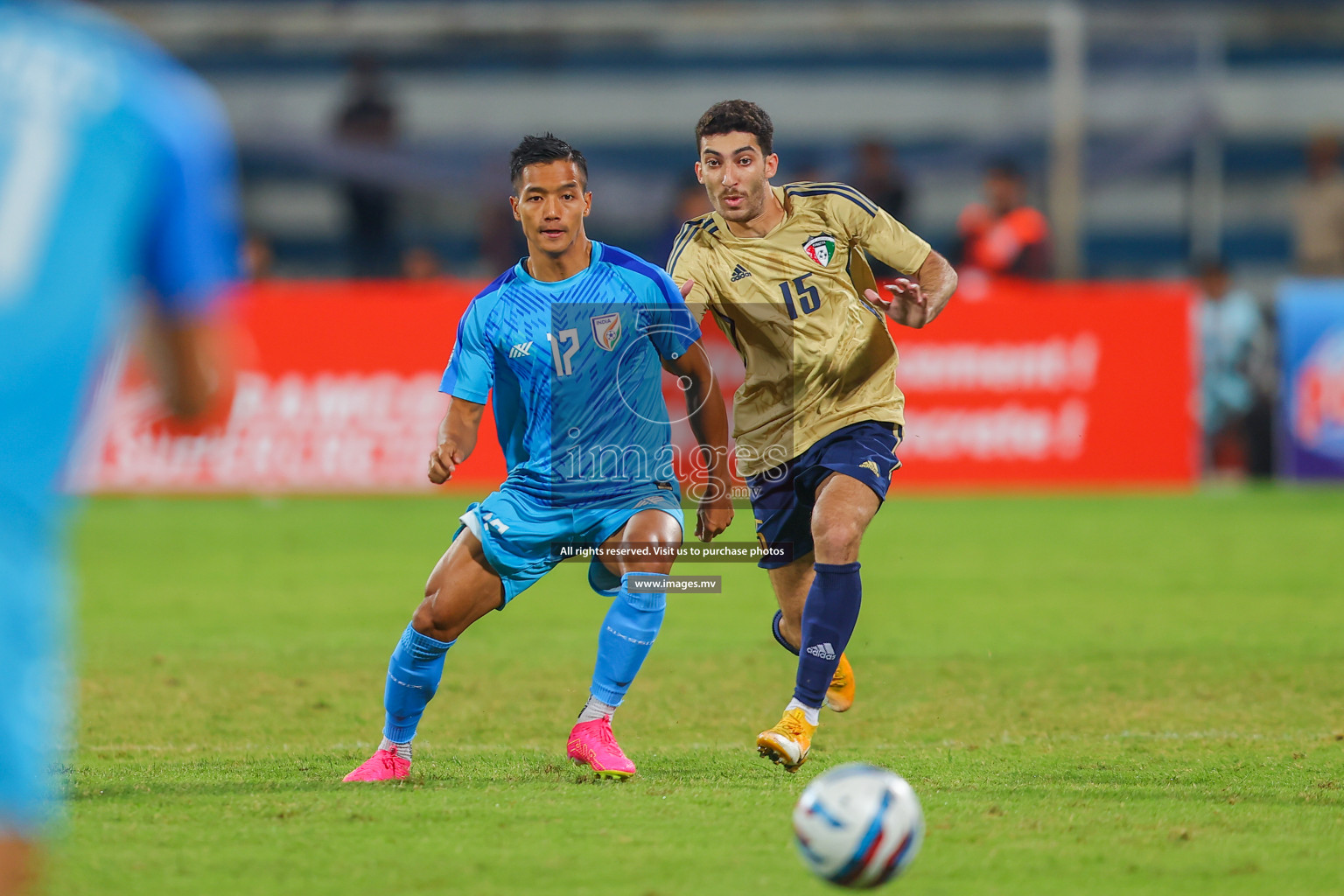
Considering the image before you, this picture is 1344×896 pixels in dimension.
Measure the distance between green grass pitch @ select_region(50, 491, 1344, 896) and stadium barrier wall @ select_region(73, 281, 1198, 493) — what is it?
5.37 feet

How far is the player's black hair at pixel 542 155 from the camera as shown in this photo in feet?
18.8

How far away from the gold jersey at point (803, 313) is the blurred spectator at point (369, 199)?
12066 mm

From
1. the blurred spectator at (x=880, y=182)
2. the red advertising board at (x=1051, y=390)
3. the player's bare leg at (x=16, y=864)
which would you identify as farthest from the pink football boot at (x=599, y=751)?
the blurred spectator at (x=880, y=182)

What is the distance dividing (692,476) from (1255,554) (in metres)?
3.96

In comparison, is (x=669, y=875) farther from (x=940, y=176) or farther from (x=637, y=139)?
(x=637, y=139)

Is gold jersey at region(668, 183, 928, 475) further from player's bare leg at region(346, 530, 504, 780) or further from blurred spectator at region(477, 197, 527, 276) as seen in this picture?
blurred spectator at region(477, 197, 527, 276)

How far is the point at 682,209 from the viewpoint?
15547 millimetres

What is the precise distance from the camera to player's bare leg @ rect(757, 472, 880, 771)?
5.75 metres

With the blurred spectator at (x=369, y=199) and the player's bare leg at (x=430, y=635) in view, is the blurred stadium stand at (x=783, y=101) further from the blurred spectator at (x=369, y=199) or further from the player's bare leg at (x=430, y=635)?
the player's bare leg at (x=430, y=635)

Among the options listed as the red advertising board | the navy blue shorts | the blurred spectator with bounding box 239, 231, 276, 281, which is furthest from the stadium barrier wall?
the navy blue shorts

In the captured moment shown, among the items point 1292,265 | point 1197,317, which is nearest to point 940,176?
point 1197,317

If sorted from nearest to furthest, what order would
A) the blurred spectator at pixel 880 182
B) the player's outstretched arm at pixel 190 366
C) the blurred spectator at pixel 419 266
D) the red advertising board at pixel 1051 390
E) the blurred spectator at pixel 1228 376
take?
the player's outstretched arm at pixel 190 366 → the red advertising board at pixel 1051 390 → the blurred spectator at pixel 1228 376 → the blurred spectator at pixel 880 182 → the blurred spectator at pixel 419 266

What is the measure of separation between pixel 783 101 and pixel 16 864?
20.3 metres

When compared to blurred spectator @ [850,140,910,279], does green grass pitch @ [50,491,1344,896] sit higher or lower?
lower
